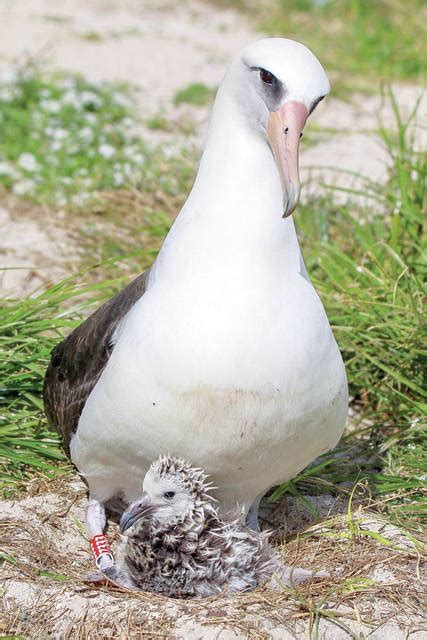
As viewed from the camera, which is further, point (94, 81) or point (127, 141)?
point (94, 81)

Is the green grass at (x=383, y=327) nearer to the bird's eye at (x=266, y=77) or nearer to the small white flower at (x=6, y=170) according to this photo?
the bird's eye at (x=266, y=77)

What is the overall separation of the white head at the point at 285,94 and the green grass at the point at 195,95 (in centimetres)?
641

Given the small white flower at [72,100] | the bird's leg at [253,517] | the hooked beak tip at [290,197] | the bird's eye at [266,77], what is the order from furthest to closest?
the small white flower at [72,100] → the bird's leg at [253,517] → the bird's eye at [266,77] → the hooked beak tip at [290,197]

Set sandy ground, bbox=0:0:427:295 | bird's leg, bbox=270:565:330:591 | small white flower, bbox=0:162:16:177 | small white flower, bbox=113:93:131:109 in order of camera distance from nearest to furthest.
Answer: bird's leg, bbox=270:565:330:591 → sandy ground, bbox=0:0:427:295 → small white flower, bbox=0:162:16:177 → small white flower, bbox=113:93:131:109

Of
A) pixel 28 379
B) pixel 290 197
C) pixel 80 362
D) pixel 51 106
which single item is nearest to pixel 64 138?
pixel 51 106

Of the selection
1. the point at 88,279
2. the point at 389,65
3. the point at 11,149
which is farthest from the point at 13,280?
the point at 389,65

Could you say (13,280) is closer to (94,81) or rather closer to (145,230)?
(145,230)

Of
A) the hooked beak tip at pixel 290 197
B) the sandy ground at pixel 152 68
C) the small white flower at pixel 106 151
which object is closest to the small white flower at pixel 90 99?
the sandy ground at pixel 152 68

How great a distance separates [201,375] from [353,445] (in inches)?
68.5

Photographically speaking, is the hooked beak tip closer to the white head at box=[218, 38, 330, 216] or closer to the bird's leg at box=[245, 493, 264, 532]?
the white head at box=[218, 38, 330, 216]

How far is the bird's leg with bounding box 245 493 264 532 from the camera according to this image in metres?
4.62

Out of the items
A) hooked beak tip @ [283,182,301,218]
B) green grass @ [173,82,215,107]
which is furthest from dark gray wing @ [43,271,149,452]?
green grass @ [173,82,215,107]

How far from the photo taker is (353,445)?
5.33m

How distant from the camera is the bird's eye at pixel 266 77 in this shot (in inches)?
146
